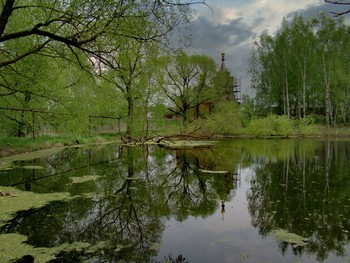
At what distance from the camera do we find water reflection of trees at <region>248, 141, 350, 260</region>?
507cm

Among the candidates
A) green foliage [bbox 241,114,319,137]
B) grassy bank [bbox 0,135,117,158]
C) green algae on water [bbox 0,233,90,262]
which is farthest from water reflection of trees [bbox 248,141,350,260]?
green foliage [bbox 241,114,319,137]

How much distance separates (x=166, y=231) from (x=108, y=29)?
4536 mm

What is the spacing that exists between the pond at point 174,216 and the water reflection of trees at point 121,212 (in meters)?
0.02

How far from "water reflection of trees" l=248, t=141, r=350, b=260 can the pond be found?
0.02 meters

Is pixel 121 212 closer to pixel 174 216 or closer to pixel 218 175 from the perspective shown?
pixel 174 216

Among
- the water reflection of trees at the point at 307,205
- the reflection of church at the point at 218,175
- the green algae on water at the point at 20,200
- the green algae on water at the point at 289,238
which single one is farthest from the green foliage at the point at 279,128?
the green algae on water at the point at 289,238

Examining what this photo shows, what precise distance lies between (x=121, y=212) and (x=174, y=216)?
109 cm

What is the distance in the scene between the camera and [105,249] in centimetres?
456

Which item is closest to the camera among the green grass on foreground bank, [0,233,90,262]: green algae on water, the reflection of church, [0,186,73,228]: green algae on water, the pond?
[0,233,90,262]: green algae on water

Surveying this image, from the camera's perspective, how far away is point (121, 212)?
637 cm

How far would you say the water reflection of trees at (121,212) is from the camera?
4.73m

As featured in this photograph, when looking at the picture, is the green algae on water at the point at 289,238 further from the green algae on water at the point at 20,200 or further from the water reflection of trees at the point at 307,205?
the green algae on water at the point at 20,200

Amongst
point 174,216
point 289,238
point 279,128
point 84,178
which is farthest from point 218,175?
point 279,128

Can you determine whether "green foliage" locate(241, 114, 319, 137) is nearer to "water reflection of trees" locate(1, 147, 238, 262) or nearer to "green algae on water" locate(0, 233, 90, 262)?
"water reflection of trees" locate(1, 147, 238, 262)
